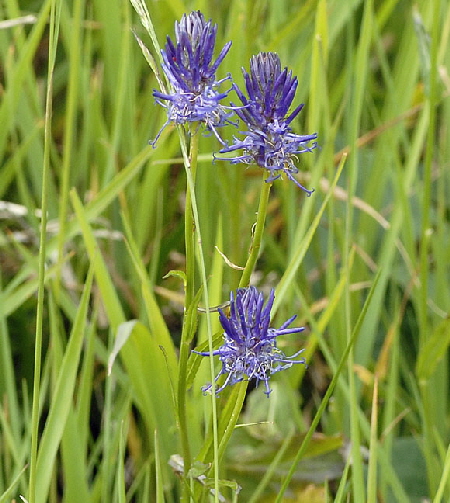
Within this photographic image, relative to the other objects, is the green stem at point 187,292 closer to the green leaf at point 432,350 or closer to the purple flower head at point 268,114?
the purple flower head at point 268,114

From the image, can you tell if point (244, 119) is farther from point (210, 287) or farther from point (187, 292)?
point (210, 287)

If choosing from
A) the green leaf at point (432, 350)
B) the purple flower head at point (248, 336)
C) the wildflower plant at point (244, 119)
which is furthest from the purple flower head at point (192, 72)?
the green leaf at point (432, 350)

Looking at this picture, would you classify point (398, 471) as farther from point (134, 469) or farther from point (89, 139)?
point (89, 139)

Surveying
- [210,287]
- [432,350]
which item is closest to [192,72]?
[210,287]

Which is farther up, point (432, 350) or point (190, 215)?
point (190, 215)

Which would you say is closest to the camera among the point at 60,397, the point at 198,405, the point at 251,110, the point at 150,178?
the point at 251,110

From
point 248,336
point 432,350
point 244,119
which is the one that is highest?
point 244,119

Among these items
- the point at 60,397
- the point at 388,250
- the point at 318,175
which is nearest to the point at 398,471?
the point at 388,250
